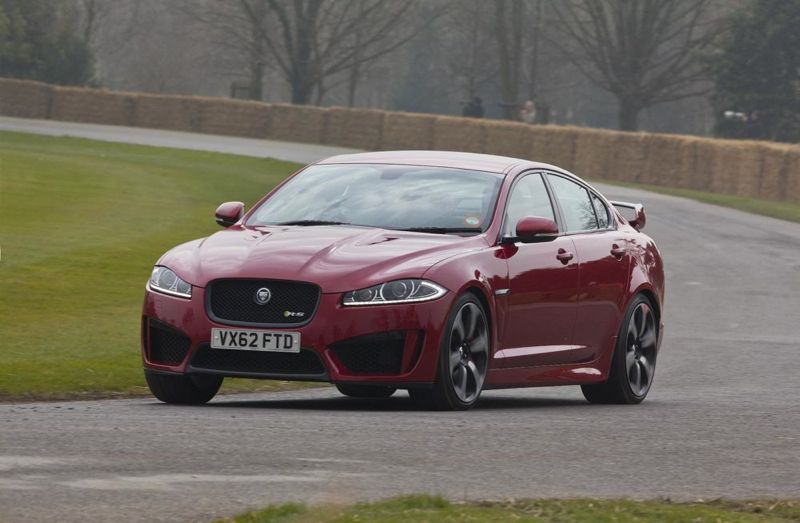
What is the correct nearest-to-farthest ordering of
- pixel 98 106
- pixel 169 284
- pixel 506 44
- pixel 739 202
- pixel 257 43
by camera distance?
pixel 169 284
pixel 739 202
pixel 98 106
pixel 506 44
pixel 257 43

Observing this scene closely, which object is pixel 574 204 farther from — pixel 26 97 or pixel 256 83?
pixel 256 83

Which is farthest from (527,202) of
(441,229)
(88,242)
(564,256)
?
(88,242)

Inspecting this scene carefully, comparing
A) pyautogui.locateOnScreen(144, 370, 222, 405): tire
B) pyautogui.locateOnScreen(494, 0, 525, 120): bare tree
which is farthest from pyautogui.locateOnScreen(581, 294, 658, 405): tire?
pyautogui.locateOnScreen(494, 0, 525, 120): bare tree

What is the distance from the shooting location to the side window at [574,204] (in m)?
11.5

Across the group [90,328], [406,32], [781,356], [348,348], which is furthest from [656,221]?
[406,32]

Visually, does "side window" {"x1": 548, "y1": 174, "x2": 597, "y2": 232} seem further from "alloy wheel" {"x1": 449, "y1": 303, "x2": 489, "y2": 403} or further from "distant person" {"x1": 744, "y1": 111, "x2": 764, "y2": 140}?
"distant person" {"x1": 744, "y1": 111, "x2": 764, "y2": 140}

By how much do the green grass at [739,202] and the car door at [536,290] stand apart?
92.3 ft

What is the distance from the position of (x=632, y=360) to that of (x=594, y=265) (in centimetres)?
94

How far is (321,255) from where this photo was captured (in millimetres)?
9539

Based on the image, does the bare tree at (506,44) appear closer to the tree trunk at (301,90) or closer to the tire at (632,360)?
the tree trunk at (301,90)

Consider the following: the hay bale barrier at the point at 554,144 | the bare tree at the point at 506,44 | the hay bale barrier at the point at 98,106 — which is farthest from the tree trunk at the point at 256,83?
the hay bale barrier at the point at 554,144

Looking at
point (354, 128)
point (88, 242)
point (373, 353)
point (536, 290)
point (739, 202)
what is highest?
point (536, 290)

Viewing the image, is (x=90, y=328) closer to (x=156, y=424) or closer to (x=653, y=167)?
(x=156, y=424)

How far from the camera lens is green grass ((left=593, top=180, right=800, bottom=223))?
40697mm
